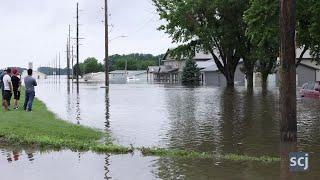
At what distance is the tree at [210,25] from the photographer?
5634cm

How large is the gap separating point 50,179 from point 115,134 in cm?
648

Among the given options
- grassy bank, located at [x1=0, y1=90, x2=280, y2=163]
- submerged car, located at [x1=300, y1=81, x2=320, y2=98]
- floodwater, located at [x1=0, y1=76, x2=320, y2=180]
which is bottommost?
floodwater, located at [x1=0, y1=76, x2=320, y2=180]

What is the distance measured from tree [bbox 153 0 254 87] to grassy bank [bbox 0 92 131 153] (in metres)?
40.0

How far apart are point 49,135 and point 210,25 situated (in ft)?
151

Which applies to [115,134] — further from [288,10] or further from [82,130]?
[288,10]

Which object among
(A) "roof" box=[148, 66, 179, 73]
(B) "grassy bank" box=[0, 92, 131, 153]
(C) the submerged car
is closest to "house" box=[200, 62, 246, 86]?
(A) "roof" box=[148, 66, 179, 73]

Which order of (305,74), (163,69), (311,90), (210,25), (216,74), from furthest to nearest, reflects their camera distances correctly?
(163,69), (216,74), (305,74), (210,25), (311,90)

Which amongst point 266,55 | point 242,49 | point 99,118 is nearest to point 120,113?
point 99,118

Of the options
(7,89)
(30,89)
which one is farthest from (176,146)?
(7,89)

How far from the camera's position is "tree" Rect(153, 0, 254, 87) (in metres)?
56.3

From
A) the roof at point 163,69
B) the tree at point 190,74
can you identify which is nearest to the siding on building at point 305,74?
the tree at point 190,74

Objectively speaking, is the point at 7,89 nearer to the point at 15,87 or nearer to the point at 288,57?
the point at 15,87

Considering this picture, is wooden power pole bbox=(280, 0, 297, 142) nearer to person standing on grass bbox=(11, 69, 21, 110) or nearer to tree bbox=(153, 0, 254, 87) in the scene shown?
person standing on grass bbox=(11, 69, 21, 110)

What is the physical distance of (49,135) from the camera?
14500mm
